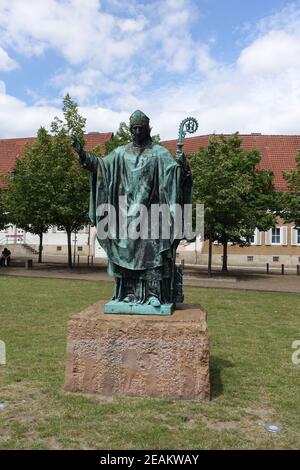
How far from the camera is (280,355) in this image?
24.2 ft

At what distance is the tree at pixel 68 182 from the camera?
80.2ft

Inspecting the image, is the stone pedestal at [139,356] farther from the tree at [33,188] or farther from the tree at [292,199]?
the tree at [33,188]

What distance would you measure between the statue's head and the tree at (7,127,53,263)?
19284 mm

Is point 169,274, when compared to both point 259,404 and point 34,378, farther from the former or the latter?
point 34,378

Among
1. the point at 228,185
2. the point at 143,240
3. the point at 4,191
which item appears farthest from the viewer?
the point at 4,191

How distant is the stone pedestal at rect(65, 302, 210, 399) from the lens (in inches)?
196

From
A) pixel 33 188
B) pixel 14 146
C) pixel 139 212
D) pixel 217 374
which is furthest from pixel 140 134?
pixel 14 146

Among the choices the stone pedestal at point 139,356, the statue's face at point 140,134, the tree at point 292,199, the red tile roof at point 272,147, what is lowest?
the stone pedestal at point 139,356

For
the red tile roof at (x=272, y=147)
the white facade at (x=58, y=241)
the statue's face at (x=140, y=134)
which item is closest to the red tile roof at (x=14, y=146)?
the red tile roof at (x=272, y=147)

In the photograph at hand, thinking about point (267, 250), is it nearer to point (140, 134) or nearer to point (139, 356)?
point (140, 134)

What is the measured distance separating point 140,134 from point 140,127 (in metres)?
0.08

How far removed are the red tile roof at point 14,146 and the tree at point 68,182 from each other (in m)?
19.7
